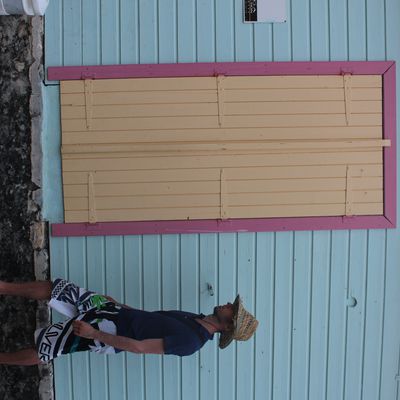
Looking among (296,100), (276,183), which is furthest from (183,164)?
(296,100)

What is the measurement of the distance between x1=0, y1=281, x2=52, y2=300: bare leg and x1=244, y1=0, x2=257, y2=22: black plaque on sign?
231 cm

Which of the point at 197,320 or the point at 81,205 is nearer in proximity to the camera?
the point at 197,320

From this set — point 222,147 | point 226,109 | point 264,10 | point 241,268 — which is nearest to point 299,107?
point 226,109

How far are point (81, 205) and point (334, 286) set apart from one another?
1.93 meters

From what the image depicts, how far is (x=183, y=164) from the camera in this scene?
3129 millimetres

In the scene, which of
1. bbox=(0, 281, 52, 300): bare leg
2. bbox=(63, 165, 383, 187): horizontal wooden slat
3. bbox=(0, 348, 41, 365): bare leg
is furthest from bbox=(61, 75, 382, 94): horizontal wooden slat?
bbox=(0, 348, 41, 365): bare leg

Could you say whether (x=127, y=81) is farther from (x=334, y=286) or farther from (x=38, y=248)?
(x=334, y=286)

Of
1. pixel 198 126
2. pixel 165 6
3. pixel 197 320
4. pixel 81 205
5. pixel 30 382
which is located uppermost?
pixel 165 6

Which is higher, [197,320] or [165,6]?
[165,6]

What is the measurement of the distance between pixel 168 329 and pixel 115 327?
34cm

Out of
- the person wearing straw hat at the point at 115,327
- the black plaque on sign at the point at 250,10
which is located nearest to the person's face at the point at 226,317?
the person wearing straw hat at the point at 115,327

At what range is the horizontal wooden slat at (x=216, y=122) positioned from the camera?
311 centimetres

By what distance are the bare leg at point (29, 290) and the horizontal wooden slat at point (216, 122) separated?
1098 millimetres

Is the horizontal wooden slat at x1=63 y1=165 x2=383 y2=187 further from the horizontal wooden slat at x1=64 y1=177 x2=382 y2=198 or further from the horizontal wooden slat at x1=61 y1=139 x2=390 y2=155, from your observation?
the horizontal wooden slat at x1=61 y1=139 x2=390 y2=155
